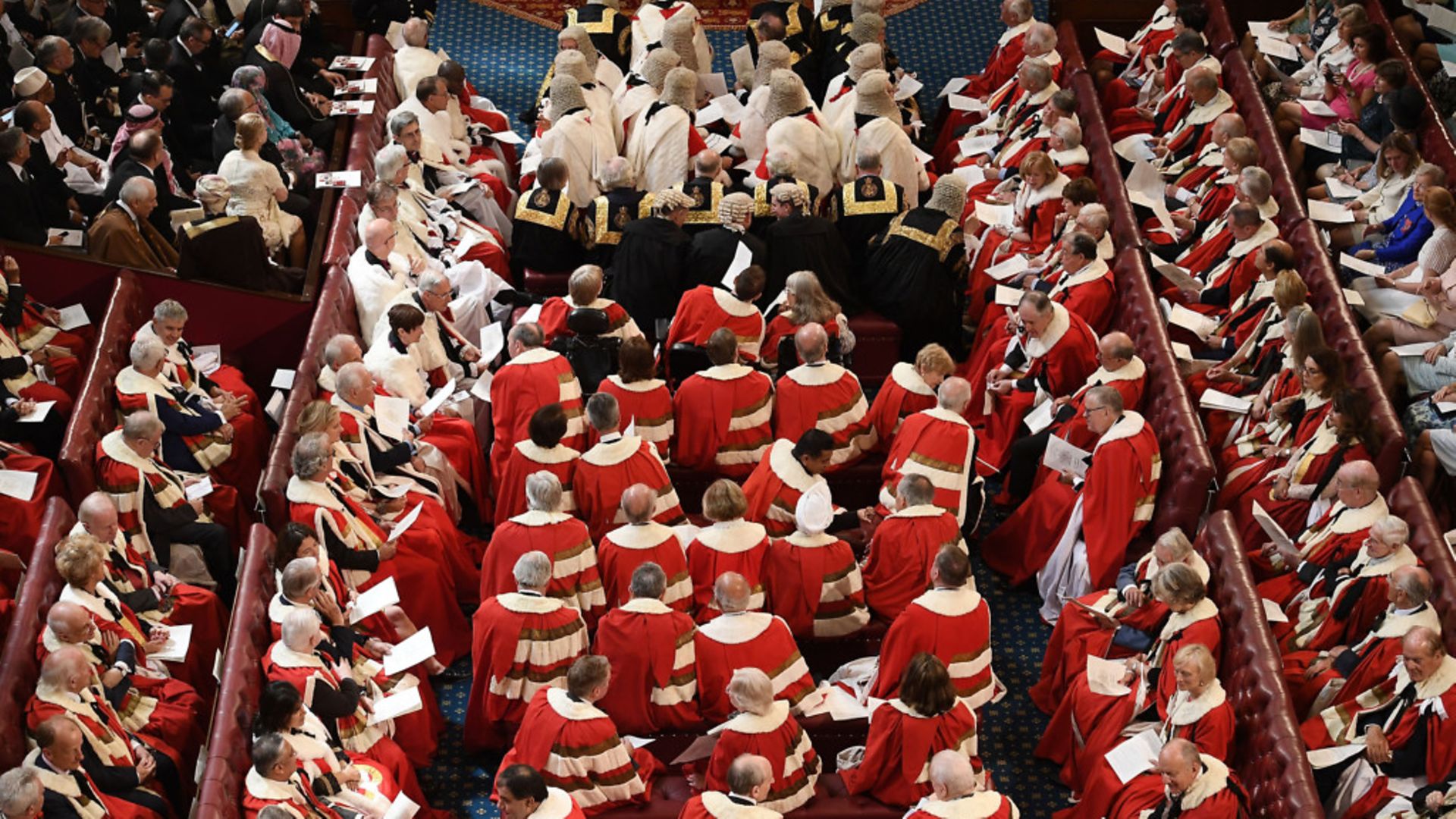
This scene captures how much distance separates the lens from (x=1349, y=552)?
9.19 metres

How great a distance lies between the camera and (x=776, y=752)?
7965 millimetres

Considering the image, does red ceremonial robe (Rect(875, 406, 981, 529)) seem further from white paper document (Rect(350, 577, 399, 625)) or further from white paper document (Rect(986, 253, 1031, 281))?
white paper document (Rect(350, 577, 399, 625))

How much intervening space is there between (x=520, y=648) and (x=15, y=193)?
467cm

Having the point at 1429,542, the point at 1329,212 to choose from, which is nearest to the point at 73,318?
the point at 1429,542

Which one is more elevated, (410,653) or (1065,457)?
(1065,457)

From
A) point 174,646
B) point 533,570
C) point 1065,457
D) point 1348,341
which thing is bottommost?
point 174,646

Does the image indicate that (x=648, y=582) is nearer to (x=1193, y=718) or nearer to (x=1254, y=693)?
(x=1193, y=718)

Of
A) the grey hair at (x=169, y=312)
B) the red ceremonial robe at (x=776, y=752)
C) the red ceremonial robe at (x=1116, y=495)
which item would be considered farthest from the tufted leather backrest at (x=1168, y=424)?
the grey hair at (x=169, y=312)

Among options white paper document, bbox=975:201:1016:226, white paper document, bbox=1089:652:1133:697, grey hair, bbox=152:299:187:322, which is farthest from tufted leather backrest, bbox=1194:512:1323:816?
grey hair, bbox=152:299:187:322

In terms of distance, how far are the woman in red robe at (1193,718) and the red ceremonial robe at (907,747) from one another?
66cm

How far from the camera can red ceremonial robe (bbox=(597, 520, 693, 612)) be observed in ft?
29.5

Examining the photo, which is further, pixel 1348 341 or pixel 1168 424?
pixel 1348 341

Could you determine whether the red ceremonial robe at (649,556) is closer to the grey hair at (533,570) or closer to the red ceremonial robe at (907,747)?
the grey hair at (533,570)

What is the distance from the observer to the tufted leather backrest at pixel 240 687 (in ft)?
24.6
